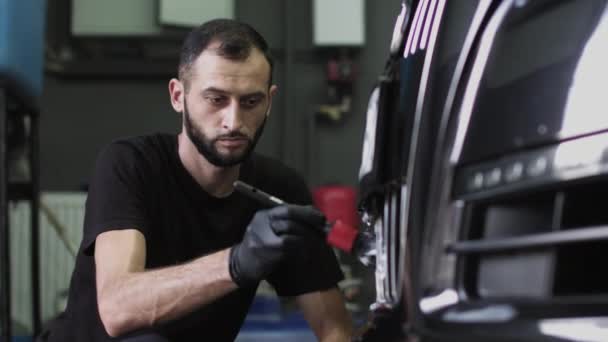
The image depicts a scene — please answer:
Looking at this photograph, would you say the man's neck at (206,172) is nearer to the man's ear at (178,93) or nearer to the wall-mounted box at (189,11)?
the man's ear at (178,93)

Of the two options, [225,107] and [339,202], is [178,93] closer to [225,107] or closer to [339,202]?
[225,107]

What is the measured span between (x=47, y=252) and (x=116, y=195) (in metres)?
2.04

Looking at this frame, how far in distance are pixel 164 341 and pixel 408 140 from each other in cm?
66

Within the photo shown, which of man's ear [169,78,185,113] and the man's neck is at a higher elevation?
man's ear [169,78,185,113]

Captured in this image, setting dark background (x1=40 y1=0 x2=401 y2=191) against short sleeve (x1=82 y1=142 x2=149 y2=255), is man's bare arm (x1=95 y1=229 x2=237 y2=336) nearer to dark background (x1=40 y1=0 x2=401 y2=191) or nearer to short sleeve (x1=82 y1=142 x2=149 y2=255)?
short sleeve (x1=82 y1=142 x2=149 y2=255)

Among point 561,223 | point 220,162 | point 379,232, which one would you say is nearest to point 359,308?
point 220,162

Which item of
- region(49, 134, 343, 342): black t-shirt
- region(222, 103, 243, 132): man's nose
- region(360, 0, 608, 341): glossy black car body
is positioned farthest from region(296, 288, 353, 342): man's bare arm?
region(360, 0, 608, 341): glossy black car body

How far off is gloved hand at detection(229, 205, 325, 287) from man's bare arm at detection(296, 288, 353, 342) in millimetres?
506

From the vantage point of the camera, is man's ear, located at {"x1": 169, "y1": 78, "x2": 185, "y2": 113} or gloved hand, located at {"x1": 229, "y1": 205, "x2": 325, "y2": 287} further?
man's ear, located at {"x1": 169, "y1": 78, "x2": 185, "y2": 113}

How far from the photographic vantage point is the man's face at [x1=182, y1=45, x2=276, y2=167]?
3.85ft

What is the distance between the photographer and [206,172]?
129 cm

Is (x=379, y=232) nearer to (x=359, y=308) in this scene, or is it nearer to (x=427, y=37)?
(x=427, y=37)

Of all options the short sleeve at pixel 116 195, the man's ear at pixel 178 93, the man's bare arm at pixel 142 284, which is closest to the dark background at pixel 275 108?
the man's ear at pixel 178 93

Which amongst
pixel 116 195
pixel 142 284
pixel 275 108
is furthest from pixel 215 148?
pixel 275 108
